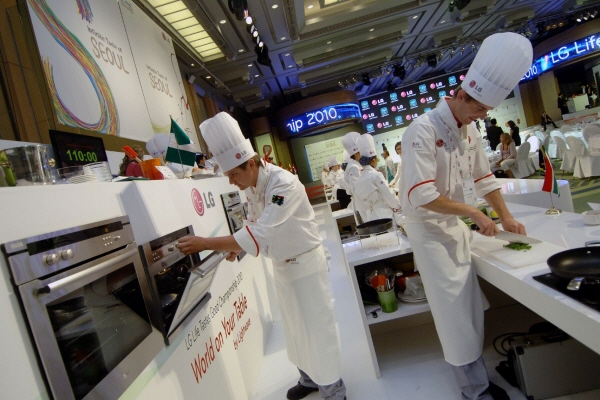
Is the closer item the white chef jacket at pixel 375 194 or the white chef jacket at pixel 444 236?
the white chef jacket at pixel 444 236

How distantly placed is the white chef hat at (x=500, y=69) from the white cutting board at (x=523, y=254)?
66cm

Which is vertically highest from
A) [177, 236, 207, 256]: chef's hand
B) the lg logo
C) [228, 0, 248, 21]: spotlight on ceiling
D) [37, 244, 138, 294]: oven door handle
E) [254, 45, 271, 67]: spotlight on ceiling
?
[254, 45, 271, 67]: spotlight on ceiling

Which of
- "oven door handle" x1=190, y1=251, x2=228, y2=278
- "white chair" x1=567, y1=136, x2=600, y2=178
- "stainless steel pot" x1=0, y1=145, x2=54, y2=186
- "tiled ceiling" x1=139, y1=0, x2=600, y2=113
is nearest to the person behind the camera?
"stainless steel pot" x1=0, y1=145, x2=54, y2=186

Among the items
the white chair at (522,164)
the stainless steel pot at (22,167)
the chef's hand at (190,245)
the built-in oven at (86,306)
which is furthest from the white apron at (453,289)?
the white chair at (522,164)

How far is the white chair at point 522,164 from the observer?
28.5 feet

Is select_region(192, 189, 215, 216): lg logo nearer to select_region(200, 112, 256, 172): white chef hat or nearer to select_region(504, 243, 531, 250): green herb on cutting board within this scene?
select_region(200, 112, 256, 172): white chef hat

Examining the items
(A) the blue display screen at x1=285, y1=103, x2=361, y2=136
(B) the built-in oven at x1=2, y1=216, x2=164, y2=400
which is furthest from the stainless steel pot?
(A) the blue display screen at x1=285, y1=103, x2=361, y2=136

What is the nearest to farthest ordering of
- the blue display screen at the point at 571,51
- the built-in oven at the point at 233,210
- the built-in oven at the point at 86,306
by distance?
the built-in oven at the point at 86,306 < the built-in oven at the point at 233,210 < the blue display screen at the point at 571,51

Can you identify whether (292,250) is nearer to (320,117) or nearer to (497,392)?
(497,392)

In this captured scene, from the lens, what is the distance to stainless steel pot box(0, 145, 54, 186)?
118cm

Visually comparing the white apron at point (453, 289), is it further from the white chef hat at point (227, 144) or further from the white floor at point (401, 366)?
the white chef hat at point (227, 144)

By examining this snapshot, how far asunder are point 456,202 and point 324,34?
23.2ft

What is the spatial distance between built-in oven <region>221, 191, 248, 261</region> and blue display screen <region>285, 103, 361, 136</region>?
10.1m

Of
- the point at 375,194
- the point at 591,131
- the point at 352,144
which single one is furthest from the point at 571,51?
the point at 375,194
